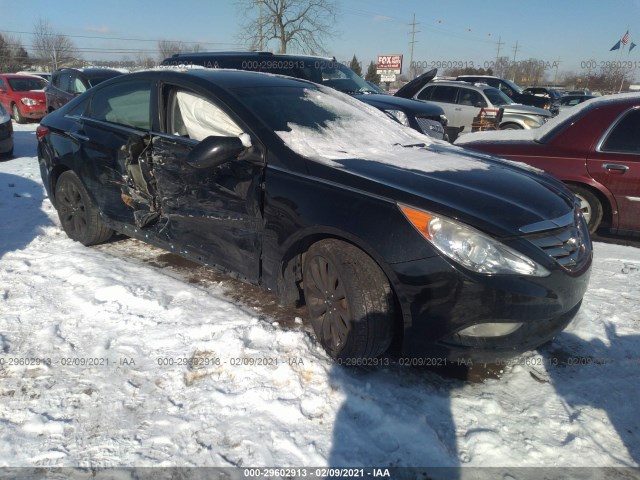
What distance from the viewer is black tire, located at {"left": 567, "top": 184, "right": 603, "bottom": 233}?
4766mm

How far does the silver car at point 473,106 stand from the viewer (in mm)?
12258

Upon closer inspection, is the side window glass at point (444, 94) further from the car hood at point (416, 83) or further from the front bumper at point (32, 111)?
the front bumper at point (32, 111)

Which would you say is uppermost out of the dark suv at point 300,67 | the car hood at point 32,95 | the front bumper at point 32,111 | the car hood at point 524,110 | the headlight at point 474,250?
the dark suv at point 300,67

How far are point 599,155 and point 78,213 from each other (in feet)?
16.4

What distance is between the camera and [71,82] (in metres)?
11.1

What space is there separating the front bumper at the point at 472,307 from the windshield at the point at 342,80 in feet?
21.2

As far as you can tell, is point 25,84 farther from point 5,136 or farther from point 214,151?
point 214,151

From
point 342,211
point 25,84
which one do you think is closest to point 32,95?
point 25,84

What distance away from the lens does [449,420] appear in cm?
233

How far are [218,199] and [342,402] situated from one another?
1.50 meters

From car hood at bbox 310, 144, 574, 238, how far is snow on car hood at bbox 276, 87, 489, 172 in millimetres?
55

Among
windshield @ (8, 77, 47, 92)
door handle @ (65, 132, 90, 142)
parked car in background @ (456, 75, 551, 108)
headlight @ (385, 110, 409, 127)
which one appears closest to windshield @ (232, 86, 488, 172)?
headlight @ (385, 110, 409, 127)

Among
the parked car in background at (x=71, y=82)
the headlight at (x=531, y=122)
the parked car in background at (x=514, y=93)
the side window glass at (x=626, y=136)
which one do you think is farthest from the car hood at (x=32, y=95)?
the side window glass at (x=626, y=136)

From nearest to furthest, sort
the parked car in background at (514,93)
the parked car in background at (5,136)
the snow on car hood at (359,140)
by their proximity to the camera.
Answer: the snow on car hood at (359,140) → the parked car in background at (5,136) → the parked car in background at (514,93)
